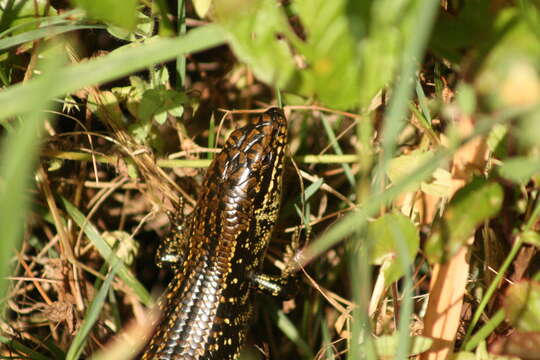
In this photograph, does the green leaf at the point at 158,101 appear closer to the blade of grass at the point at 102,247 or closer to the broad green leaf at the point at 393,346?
the blade of grass at the point at 102,247

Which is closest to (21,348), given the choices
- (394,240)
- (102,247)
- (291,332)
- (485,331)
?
(102,247)

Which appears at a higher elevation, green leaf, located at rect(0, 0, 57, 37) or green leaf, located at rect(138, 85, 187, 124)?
green leaf, located at rect(0, 0, 57, 37)

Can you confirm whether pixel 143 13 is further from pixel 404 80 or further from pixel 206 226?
pixel 404 80

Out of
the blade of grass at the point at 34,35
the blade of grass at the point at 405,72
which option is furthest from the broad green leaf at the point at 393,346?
the blade of grass at the point at 34,35

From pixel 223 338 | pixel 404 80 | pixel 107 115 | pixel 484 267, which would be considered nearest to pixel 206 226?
pixel 223 338

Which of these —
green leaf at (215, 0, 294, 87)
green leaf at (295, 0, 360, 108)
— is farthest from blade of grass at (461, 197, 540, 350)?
green leaf at (215, 0, 294, 87)

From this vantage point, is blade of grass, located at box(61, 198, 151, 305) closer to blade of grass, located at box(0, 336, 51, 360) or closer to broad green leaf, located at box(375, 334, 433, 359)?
blade of grass, located at box(0, 336, 51, 360)

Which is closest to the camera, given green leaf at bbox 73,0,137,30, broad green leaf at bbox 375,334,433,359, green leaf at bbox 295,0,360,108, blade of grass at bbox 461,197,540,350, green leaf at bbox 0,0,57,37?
green leaf at bbox 73,0,137,30
